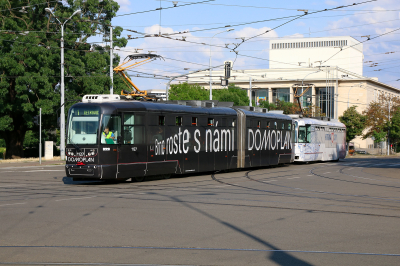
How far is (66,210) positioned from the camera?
11102 millimetres

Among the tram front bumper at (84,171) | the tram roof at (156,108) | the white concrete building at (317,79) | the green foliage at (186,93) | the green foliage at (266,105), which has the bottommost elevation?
the tram front bumper at (84,171)

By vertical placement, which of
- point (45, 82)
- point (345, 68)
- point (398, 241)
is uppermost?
point (345, 68)

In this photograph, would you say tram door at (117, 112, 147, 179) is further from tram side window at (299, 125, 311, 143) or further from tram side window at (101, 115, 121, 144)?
tram side window at (299, 125, 311, 143)

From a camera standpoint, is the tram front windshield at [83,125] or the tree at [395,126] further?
the tree at [395,126]

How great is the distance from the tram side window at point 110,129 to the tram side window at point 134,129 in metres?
0.36

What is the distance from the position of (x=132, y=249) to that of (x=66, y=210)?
13.7 ft

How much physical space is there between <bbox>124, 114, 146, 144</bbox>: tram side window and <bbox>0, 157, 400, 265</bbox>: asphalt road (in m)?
2.88

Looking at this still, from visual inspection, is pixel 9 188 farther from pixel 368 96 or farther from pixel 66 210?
pixel 368 96

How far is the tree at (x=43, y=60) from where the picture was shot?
35.9m

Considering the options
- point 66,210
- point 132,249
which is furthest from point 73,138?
point 132,249

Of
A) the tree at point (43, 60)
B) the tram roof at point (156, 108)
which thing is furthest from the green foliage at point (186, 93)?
the tram roof at point (156, 108)

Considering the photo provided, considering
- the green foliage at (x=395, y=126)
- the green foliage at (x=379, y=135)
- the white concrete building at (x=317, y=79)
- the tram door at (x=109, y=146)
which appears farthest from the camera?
the white concrete building at (x=317, y=79)

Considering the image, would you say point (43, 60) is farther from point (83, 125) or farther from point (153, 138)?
point (83, 125)

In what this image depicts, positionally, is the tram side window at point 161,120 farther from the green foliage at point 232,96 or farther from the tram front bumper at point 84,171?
the green foliage at point 232,96
